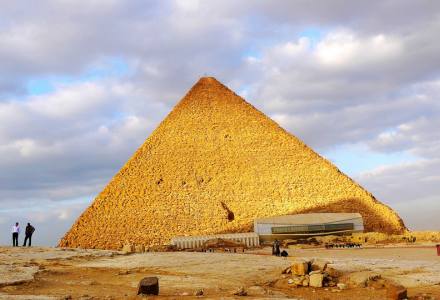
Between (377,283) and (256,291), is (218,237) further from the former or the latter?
(256,291)

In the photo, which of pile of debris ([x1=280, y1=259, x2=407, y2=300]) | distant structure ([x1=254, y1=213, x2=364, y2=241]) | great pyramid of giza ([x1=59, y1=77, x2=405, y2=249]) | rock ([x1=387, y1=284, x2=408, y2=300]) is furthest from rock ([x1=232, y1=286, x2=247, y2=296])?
great pyramid of giza ([x1=59, y1=77, x2=405, y2=249])

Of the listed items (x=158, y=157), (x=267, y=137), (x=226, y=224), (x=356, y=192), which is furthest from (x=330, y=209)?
(x=158, y=157)

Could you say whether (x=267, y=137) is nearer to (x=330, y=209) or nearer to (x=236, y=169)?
(x=236, y=169)

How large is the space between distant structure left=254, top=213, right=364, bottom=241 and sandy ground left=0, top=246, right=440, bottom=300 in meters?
29.0

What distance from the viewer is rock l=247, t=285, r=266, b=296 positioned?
1180 centimetres

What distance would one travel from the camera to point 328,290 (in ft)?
42.8

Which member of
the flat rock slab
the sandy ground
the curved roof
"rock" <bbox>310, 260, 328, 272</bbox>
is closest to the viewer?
the sandy ground

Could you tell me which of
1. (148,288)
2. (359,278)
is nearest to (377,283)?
(359,278)

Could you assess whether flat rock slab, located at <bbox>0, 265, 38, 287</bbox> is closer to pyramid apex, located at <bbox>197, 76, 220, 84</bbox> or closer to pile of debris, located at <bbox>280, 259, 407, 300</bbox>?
pile of debris, located at <bbox>280, 259, 407, 300</bbox>

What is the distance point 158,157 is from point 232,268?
61718mm

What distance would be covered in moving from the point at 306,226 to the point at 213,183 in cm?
2464

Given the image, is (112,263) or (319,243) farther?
(319,243)

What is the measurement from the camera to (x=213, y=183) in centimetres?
7306

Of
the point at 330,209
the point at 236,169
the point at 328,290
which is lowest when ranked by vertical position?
the point at 328,290
